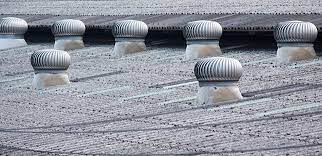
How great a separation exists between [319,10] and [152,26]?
18.9ft

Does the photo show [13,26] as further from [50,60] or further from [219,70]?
[219,70]

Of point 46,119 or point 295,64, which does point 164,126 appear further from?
point 295,64

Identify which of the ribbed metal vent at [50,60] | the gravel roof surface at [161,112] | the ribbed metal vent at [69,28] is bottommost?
the gravel roof surface at [161,112]

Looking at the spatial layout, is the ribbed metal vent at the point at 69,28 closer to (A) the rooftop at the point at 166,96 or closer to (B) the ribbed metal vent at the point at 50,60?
(A) the rooftop at the point at 166,96

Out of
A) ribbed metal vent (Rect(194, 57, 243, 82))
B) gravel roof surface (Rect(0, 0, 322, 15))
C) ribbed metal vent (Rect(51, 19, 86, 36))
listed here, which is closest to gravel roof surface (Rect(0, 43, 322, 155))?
ribbed metal vent (Rect(194, 57, 243, 82))

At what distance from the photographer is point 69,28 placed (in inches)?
1565

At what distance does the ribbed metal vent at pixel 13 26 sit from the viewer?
43.2m

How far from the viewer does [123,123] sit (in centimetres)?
2345

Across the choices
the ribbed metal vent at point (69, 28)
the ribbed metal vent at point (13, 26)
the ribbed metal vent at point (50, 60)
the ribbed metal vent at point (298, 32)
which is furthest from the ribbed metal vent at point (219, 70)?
the ribbed metal vent at point (13, 26)

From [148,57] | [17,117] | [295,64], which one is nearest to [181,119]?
[17,117]

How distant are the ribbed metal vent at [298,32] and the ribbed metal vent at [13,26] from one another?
16117mm

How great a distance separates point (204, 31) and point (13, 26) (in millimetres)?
12584

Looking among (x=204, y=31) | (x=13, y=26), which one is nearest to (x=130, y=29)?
(x=204, y=31)

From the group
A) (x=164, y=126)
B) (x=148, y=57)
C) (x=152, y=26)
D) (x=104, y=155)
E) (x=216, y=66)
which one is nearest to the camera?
(x=104, y=155)
